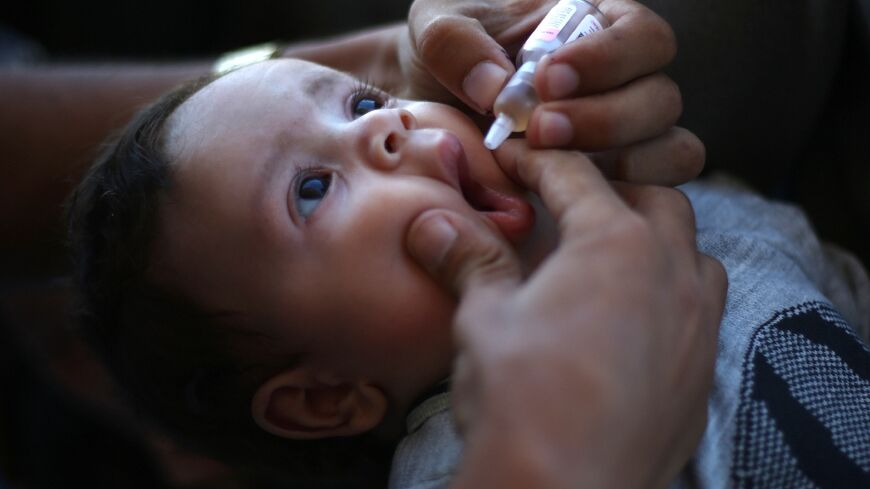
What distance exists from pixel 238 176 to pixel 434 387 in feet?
1.10

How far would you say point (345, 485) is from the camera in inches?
46.9

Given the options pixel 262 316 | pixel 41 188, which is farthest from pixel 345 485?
pixel 41 188

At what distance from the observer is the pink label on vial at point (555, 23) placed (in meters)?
0.91

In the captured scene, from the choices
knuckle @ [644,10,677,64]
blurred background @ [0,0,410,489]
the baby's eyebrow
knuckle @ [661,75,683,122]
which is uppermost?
knuckle @ [644,10,677,64]

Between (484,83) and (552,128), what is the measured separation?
12 centimetres

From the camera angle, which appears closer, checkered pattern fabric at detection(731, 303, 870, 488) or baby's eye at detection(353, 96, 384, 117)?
checkered pattern fabric at detection(731, 303, 870, 488)

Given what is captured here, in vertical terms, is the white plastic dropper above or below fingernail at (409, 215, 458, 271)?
above

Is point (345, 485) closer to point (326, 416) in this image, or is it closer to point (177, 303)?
point (326, 416)

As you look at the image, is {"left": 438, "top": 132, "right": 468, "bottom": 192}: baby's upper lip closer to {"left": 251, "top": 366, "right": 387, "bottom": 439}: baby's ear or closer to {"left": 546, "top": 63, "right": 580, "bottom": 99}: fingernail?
{"left": 546, "top": 63, "right": 580, "bottom": 99}: fingernail

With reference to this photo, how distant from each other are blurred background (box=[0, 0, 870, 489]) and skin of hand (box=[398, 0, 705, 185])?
0.71 feet

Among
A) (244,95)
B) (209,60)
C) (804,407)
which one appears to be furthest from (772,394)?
(209,60)

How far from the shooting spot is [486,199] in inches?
35.8

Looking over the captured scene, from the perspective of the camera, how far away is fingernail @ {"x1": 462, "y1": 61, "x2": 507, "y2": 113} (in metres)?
0.90

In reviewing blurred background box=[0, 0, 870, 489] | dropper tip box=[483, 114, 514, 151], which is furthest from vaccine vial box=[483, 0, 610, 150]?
blurred background box=[0, 0, 870, 489]
